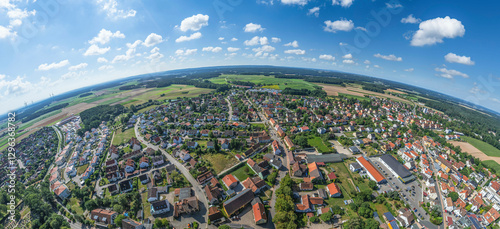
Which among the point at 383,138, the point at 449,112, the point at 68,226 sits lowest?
the point at 68,226

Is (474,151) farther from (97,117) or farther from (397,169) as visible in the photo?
(97,117)

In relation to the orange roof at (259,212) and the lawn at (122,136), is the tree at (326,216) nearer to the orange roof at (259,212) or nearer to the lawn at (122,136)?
the orange roof at (259,212)

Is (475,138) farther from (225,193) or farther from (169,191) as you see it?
(169,191)

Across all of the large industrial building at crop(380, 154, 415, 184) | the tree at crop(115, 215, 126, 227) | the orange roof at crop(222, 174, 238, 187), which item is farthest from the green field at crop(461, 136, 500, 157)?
the tree at crop(115, 215, 126, 227)

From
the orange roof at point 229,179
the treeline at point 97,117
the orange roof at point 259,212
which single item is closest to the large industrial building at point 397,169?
the orange roof at point 259,212

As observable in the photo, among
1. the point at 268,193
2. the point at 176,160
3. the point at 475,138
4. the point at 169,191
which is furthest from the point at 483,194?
the point at 176,160
